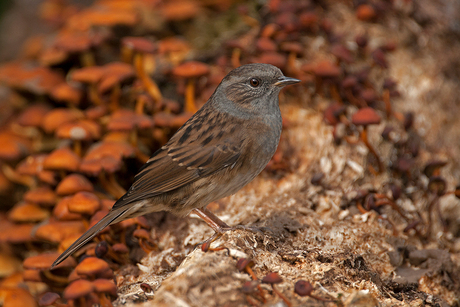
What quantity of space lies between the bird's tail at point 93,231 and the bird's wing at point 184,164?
7 cm

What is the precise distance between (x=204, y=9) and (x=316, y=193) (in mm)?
4329

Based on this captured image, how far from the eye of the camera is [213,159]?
421 centimetres

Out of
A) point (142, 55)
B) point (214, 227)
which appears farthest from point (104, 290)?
point (142, 55)

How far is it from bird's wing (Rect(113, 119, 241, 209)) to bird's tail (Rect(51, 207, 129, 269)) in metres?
0.07

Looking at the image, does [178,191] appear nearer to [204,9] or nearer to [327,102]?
[327,102]

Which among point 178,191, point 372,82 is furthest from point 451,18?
point 178,191

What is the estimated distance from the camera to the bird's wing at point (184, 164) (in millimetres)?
4184

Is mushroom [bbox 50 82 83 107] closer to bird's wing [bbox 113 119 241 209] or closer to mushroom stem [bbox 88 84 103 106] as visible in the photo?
mushroom stem [bbox 88 84 103 106]

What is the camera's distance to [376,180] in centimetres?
522

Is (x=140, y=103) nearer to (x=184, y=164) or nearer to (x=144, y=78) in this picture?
(x=144, y=78)

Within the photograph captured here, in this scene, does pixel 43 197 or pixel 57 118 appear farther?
pixel 57 118

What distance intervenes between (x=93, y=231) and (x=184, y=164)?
1035mm

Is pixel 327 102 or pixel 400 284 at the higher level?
pixel 327 102

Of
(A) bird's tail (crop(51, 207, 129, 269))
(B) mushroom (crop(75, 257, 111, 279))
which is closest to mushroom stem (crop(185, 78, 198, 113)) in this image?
(A) bird's tail (crop(51, 207, 129, 269))
